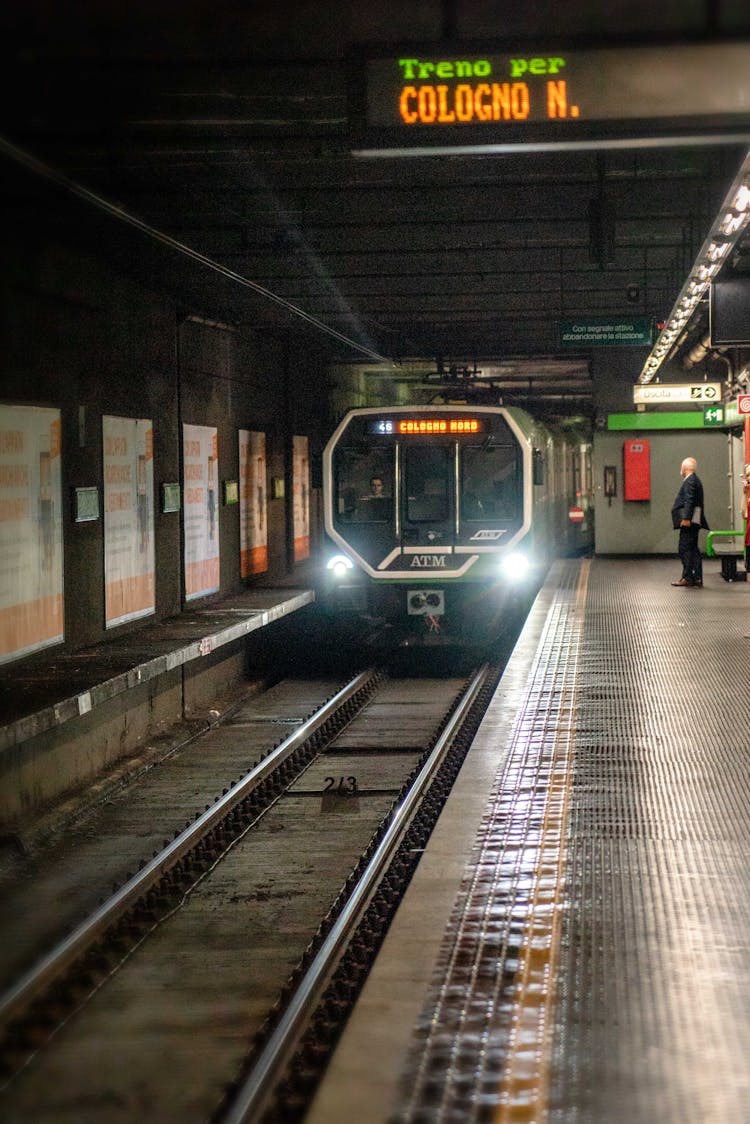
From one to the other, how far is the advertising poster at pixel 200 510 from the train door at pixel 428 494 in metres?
2.41

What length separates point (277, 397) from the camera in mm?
19000

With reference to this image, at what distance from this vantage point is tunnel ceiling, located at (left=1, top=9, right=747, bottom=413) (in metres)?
7.79

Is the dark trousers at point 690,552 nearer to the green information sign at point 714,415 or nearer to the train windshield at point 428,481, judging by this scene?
the train windshield at point 428,481

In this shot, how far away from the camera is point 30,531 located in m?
9.59

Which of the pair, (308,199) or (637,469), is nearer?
(308,199)

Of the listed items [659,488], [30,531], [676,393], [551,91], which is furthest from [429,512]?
[551,91]

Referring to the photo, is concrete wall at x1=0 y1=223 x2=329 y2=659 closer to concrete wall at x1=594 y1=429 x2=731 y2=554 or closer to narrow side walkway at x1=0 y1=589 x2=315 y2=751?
narrow side walkway at x1=0 y1=589 x2=315 y2=751

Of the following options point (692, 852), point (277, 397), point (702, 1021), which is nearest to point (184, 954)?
point (692, 852)

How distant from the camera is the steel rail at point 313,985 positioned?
4.37 m

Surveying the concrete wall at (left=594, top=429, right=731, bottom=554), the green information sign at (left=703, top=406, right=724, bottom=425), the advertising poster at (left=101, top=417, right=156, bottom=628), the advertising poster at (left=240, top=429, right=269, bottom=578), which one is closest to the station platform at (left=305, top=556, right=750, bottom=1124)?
the advertising poster at (left=101, top=417, right=156, bottom=628)

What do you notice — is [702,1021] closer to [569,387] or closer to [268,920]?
[268,920]

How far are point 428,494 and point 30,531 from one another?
24.5ft

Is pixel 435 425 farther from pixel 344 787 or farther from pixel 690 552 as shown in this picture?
pixel 344 787

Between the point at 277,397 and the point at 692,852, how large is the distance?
45.7 ft
